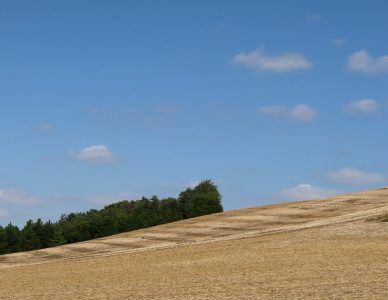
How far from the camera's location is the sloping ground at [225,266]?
25766 mm

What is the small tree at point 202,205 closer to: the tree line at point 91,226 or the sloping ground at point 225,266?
the tree line at point 91,226

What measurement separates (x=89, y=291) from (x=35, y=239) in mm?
95415

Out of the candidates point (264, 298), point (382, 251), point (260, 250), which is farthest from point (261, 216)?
point (264, 298)

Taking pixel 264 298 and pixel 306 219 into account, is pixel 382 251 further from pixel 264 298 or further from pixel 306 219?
pixel 306 219

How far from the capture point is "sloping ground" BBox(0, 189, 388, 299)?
84.5 feet

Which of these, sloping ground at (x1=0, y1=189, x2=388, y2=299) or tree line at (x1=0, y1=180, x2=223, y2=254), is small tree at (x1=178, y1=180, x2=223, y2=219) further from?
sloping ground at (x1=0, y1=189, x2=388, y2=299)

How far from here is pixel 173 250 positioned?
45688 millimetres

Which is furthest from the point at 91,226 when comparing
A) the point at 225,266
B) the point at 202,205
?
the point at 225,266

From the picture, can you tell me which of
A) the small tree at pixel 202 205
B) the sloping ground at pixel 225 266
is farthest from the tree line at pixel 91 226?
the sloping ground at pixel 225 266

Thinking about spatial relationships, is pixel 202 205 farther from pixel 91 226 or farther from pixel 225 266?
pixel 225 266

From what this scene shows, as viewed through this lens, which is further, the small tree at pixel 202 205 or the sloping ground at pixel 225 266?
the small tree at pixel 202 205

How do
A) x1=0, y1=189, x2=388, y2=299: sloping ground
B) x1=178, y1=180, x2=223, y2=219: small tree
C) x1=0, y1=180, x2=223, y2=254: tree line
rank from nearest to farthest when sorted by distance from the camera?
x1=0, y1=189, x2=388, y2=299: sloping ground, x1=0, y1=180, x2=223, y2=254: tree line, x1=178, y1=180, x2=223, y2=219: small tree

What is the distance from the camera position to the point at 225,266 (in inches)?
1339

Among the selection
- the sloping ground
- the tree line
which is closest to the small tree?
the tree line
